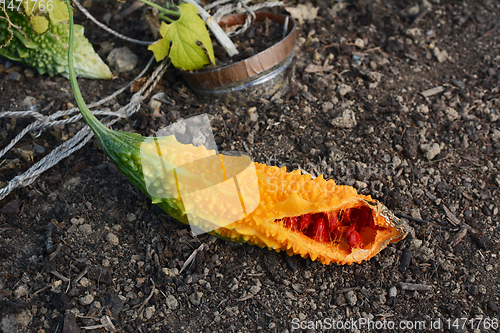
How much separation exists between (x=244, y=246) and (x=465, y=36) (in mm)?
3242

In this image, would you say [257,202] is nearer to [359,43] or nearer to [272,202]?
[272,202]

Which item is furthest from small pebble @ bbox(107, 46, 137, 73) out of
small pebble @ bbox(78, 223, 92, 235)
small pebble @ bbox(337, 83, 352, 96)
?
small pebble @ bbox(337, 83, 352, 96)

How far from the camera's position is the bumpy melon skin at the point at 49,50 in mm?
3191

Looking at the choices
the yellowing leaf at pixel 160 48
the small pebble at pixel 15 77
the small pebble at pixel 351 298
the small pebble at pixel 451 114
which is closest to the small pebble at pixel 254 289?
the small pebble at pixel 351 298

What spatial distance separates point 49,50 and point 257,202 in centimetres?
236

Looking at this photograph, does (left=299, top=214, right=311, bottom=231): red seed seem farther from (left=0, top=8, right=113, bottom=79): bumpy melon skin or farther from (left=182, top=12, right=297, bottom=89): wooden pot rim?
(left=0, top=8, right=113, bottom=79): bumpy melon skin

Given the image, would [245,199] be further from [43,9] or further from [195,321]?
[43,9]

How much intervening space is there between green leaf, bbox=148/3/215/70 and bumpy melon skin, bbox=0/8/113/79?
678 mm

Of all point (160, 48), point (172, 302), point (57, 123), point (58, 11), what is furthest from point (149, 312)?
point (58, 11)

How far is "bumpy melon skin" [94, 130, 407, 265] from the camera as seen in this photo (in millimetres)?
2252

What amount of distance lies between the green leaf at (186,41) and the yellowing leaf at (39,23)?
0.88 meters

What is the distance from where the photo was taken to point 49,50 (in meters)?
3.29

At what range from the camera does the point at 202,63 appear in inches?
128

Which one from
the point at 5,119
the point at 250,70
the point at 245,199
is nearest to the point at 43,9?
the point at 5,119
